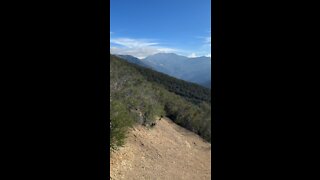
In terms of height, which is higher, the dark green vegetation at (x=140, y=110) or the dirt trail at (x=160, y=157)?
the dark green vegetation at (x=140, y=110)

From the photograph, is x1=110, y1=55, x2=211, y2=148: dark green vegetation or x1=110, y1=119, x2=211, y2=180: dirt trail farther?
x1=110, y1=55, x2=211, y2=148: dark green vegetation

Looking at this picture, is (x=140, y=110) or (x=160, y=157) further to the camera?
(x=140, y=110)

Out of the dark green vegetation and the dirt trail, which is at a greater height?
the dark green vegetation

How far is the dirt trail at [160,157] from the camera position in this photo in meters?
5.43

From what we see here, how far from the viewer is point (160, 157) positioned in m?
6.40

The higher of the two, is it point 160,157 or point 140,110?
point 140,110

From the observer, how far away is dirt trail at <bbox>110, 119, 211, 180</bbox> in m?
5.43

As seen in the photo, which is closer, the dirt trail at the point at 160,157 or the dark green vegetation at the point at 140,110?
the dirt trail at the point at 160,157
